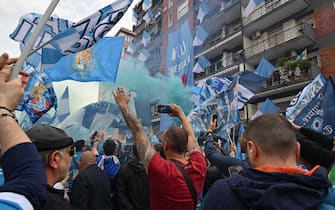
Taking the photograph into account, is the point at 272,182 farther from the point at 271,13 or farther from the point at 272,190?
the point at 271,13

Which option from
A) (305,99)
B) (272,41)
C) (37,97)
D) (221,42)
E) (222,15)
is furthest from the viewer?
(222,15)

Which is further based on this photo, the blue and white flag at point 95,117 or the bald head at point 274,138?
the blue and white flag at point 95,117

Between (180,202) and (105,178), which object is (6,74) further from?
(105,178)

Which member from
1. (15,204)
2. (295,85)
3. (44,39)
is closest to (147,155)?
(15,204)

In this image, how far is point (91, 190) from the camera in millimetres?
3572

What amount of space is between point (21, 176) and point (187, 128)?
195 cm

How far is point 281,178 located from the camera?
128 centimetres

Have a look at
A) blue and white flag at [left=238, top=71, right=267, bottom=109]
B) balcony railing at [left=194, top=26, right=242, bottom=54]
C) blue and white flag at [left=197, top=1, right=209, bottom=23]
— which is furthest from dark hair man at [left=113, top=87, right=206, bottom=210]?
balcony railing at [left=194, top=26, right=242, bottom=54]

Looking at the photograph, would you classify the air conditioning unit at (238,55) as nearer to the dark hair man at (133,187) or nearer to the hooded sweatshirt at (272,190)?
the dark hair man at (133,187)

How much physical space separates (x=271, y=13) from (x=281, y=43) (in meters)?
2.13

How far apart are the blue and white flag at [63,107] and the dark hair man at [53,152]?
7603 millimetres

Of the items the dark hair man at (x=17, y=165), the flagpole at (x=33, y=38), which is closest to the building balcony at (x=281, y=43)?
the flagpole at (x=33, y=38)

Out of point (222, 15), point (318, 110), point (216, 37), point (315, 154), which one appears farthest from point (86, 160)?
point (216, 37)

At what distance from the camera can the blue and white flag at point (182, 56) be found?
6.50 meters
